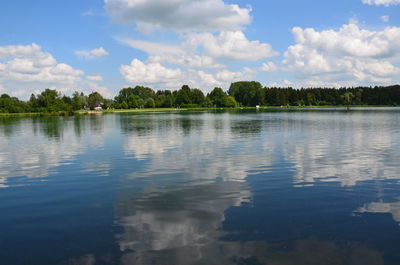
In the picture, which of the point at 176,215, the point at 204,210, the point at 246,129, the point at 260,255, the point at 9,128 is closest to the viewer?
the point at 260,255

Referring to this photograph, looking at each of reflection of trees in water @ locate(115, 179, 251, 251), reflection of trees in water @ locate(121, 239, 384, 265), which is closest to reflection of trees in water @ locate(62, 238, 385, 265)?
reflection of trees in water @ locate(121, 239, 384, 265)

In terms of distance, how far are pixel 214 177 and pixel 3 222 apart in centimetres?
1154

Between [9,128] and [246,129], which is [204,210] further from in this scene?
[9,128]

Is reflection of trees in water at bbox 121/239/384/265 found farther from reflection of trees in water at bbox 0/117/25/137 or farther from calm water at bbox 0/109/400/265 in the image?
reflection of trees in water at bbox 0/117/25/137

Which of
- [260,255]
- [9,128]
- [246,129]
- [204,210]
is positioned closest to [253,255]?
[260,255]

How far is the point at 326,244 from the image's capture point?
34.1 ft

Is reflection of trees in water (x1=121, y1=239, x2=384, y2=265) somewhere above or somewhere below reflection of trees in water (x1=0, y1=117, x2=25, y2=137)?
below

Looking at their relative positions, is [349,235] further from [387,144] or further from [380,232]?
[387,144]

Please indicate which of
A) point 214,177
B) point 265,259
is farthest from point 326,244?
point 214,177

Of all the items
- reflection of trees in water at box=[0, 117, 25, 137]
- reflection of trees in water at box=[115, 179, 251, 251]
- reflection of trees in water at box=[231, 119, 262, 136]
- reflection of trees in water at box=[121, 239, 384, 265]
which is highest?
reflection of trees in water at box=[0, 117, 25, 137]

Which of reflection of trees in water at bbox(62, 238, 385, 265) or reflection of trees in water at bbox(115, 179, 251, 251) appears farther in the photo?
reflection of trees in water at bbox(115, 179, 251, 251)

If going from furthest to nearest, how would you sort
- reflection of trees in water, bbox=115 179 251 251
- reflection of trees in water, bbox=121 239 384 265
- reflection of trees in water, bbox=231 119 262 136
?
reflection of trees in water, bbox=231 119 262 136 → reflection of trees in water, bbox=115 179 251 251 → reflection of trees in water, bbox=121 239 384 265

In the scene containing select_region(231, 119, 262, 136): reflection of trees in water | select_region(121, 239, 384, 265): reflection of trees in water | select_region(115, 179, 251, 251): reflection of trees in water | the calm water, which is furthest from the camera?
select_region(231, 119, 262, 136): reflection of trees in water

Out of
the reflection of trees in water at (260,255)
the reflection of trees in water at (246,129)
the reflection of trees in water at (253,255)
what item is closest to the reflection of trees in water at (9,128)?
the reflection of trees in water at (246,129)
